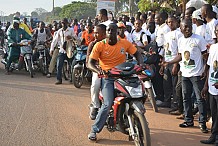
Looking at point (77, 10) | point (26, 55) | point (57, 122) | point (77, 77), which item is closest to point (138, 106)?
point (57, 122)

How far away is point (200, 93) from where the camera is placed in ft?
18.7

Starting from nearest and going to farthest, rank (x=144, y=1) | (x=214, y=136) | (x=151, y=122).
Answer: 1. (x=214, y=136)
2. (x=151, y=122)
3. (x=144, y=1)

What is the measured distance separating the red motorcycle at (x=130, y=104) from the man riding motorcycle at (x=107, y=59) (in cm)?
12

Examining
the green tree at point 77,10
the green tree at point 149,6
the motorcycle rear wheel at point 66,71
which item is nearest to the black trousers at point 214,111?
the motorcycle rear wheel at point 66,71

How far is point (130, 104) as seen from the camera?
4.70 m

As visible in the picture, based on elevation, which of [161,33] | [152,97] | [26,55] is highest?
[161,33]

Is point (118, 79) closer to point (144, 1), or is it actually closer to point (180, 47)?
point (180, 47)

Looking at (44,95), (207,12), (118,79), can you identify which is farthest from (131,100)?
(44,95)

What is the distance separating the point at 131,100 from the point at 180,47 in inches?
66.3

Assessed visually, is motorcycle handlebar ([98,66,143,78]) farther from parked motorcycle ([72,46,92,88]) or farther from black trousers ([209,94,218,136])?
parked motorcycle ([72,46,92,88])

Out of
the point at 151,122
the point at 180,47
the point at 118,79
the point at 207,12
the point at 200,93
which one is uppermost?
the point at 207,12

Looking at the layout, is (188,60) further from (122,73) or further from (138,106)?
(138,106)

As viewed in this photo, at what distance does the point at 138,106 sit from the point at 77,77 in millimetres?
4941

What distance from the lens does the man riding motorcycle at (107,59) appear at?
4.96m
